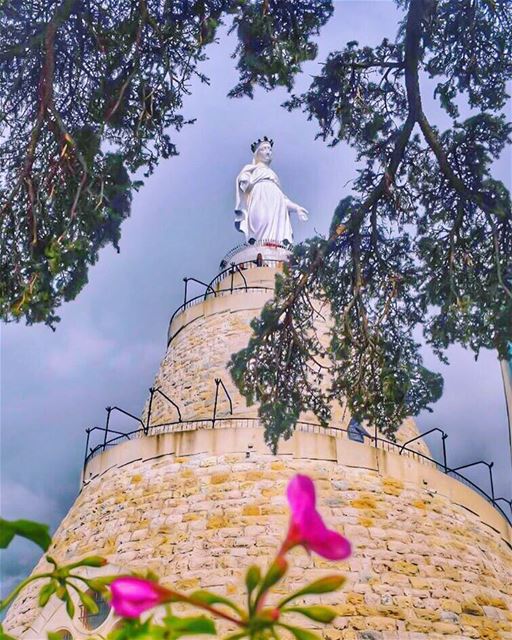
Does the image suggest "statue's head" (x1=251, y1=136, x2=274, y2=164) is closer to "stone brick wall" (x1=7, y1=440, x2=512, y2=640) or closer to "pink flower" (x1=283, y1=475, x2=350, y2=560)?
"stone brick wall" (x1=7, y1=440, x2=512, y2=640)

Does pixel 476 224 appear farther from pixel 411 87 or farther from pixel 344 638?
pixel 344 638

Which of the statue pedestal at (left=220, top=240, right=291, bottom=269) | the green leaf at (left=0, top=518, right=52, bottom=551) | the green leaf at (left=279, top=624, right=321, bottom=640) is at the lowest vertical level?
the green leaf at (left=279, top=624, right=321, bottom=640)

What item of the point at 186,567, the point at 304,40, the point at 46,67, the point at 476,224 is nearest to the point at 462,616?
the point at 186,567

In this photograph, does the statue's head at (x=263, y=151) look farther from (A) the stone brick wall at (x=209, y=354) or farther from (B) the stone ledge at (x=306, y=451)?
(B) the stone ledge at (x=306, y=451)

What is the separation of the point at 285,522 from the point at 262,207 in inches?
430

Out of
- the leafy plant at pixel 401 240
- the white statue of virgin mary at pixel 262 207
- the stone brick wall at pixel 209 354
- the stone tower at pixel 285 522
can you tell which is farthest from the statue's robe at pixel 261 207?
the leafy plant at pixel 401 240

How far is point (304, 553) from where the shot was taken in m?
8.19

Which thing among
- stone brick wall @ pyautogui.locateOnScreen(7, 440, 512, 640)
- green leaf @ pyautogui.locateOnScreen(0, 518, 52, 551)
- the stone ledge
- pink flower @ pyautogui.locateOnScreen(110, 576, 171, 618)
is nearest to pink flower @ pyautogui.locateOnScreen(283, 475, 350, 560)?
pink flower @ pyautogui.locateOnScreen(110, 576, 171, 618)

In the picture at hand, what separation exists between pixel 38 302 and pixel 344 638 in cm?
538

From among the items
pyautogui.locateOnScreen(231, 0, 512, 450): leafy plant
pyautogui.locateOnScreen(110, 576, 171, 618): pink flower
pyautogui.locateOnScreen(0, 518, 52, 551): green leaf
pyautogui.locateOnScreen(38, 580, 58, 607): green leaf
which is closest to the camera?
pyautogui.locateOnScreen(110, 576, 171, 618): pink flower

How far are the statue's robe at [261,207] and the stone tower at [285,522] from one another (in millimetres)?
7511

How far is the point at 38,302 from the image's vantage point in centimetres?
457

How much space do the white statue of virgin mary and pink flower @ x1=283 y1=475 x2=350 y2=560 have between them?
1713 cm

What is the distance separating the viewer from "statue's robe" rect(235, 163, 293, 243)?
1786 cm
